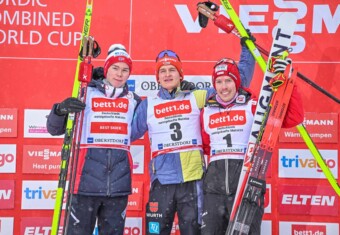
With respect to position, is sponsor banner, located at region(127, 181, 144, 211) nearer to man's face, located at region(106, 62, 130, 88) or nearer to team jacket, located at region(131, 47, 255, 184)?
team jacket, located at region(131, 47, 255, 184)

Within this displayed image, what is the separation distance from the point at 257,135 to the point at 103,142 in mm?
1086

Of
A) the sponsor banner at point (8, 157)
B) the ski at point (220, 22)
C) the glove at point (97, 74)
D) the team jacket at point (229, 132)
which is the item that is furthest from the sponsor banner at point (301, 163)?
the sponsor banner at point (8, 157)

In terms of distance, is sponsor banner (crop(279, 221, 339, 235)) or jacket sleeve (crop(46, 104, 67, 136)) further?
sponsor banner (crop(279, 221, 339, 235))

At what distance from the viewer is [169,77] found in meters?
4.38

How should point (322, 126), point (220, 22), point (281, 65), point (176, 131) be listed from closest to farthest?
point (281, 65) → point (176, 131) → point (220, 22) → point (322, 126)

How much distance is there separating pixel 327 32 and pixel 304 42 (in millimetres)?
205

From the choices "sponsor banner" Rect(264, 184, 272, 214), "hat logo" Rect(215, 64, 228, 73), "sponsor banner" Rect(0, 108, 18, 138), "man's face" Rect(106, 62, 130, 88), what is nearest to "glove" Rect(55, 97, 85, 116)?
"man's face" Rect(106, 62, 130, 88)

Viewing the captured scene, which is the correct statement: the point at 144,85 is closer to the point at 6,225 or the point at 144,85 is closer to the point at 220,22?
the point at 220,22

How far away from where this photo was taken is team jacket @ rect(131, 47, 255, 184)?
4.23m

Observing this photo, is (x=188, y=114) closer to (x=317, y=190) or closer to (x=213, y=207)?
(x=213, y=207)

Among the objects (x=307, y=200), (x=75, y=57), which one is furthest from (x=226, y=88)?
(x=75, y=57)

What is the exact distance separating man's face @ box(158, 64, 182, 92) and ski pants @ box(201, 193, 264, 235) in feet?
2.75

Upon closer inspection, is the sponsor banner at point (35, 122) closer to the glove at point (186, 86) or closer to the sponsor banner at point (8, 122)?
the sponsor banner at point (8, 122)

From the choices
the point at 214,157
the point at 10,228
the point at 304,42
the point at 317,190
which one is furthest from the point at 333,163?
the point at 10,228
